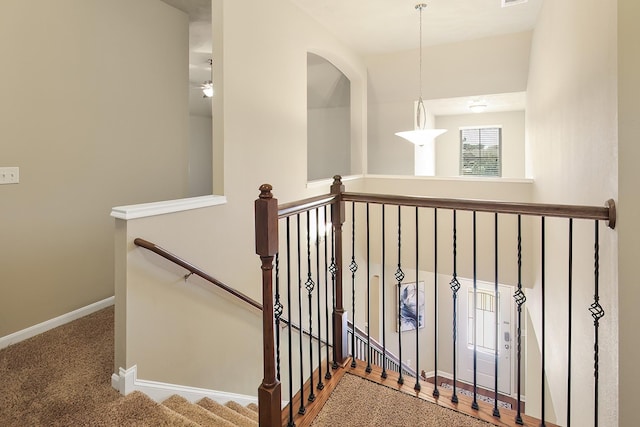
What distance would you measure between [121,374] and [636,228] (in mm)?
2672

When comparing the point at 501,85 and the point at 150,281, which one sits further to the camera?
the point at 501,85

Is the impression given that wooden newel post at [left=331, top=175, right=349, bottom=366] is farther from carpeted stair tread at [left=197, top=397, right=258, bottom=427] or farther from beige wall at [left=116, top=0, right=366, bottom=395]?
beige wall at [left=116, top=0, right=366, bottom=395]

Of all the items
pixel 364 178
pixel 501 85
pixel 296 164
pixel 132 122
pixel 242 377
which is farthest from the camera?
pixel 364 178

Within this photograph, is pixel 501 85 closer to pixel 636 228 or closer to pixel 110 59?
pixel 636 228

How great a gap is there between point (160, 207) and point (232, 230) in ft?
2.68

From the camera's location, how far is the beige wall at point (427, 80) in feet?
16.4

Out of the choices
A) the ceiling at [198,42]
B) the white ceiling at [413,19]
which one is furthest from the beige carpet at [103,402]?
the white ceiling at [413,19]

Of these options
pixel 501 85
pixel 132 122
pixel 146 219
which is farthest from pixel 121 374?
pixel 501 85

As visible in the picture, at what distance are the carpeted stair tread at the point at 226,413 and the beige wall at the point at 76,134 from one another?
56.2 inches

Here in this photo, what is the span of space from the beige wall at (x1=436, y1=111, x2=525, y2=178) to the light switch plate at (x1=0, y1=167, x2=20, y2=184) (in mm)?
7332

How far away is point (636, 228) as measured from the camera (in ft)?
5.24

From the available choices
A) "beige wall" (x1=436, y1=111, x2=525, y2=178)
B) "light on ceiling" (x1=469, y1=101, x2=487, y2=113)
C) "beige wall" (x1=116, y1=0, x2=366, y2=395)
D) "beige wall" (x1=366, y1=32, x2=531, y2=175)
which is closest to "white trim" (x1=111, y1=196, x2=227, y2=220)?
"beige wall" (x1=116, y1=0, x2=366, y2=395)

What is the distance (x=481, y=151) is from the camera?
7898mm

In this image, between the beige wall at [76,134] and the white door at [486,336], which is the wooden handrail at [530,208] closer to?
the beige wall at [76,134]
